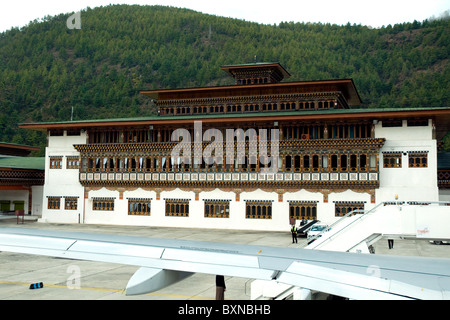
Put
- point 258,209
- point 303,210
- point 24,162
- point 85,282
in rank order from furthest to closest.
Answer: point 24,162 → point 258,209 → point 303,210 → point 85,282

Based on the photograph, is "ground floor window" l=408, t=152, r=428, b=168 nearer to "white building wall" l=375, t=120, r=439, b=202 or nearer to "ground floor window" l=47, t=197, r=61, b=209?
"white building wall" l=375, t=120, r=439, b=202

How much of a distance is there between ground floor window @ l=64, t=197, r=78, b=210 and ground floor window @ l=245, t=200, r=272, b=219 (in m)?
19.1

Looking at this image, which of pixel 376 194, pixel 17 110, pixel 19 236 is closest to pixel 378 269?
pixel 19 236

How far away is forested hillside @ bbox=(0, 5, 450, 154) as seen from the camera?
455 ft

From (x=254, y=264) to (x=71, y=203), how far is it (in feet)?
149

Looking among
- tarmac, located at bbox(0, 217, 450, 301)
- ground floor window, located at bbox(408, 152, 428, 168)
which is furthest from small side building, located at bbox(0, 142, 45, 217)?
ground floor window, located at bbox(408, 152, 428, 168)

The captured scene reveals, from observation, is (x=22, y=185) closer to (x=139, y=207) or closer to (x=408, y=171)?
(x=139, y=207)

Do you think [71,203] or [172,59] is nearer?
[71,203]

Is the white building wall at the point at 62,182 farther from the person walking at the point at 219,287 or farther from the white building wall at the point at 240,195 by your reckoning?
the person walking at the point at 219,287

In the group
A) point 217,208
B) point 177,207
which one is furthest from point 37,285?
point 177,207

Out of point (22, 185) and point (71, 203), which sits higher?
point (22, 185)

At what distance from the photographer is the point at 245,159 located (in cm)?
4369

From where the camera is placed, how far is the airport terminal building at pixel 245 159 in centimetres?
3962

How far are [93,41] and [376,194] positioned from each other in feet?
528
